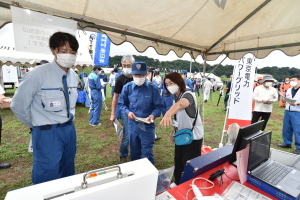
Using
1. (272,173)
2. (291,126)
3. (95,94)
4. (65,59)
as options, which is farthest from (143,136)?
(291,126)

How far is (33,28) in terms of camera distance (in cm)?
151

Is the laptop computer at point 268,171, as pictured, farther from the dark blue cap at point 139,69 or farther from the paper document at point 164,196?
the dark blue cap at point 139,69

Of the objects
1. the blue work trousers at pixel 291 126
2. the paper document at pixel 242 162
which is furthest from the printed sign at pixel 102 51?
the paper document at pixel 242 162

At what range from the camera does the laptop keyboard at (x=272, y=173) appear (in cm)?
114

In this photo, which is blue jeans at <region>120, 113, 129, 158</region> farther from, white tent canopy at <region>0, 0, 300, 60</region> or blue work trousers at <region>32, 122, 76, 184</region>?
blue work trousers at <region>32, 122, 76, 184</region>

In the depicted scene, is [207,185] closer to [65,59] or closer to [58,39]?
[65,59]

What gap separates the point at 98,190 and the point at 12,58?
865 cm

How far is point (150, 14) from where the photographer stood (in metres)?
1.94

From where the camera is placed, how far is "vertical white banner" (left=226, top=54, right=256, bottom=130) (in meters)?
3.76

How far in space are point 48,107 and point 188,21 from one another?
2.11m

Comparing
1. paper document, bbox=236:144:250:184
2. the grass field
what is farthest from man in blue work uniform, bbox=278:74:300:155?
paper document, bbox=236:144:250:184

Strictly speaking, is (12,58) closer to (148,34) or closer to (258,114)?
(148,34)

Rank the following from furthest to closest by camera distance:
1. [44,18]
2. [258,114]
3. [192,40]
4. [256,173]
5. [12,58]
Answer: [12,58], [258,114], [192,40], [44,18], [256,173]

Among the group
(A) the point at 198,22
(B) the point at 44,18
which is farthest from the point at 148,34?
(B) the point at 44,18
